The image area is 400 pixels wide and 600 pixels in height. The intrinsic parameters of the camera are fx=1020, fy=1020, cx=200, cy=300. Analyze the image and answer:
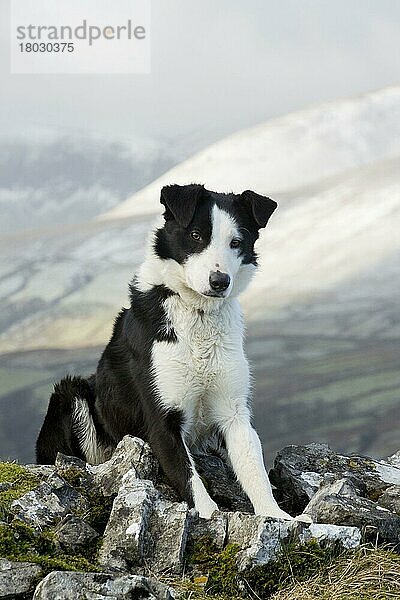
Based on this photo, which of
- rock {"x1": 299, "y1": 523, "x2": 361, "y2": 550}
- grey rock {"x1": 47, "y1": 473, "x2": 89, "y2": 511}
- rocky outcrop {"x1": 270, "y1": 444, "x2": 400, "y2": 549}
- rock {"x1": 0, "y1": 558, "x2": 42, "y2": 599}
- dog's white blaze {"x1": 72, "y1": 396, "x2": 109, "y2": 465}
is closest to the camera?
rock {"x1": 0, "y1": 558, "x2": 42, "y2": 599}

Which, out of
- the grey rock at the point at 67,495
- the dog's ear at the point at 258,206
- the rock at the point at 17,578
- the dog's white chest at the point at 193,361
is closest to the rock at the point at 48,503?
the grey rock at the point at 67,495

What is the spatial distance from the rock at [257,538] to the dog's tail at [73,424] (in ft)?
5.41

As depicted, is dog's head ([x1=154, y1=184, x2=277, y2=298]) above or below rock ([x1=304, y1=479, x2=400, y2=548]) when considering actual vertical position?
above

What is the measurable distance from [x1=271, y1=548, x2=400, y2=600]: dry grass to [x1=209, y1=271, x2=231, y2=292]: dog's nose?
145cm

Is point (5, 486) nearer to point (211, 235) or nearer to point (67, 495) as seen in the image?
point (67, 495)

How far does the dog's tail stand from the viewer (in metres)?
6.20

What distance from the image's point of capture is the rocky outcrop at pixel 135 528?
409 cm

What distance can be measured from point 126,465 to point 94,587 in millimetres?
1430

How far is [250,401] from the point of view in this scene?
18.6 feet

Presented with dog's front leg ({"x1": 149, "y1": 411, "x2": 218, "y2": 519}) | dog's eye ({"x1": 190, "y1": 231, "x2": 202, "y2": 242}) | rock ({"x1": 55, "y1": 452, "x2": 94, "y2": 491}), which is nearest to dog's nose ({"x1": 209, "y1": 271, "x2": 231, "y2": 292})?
dog's eye ({"x1": 190, "y1": 231, "x2": 202, "y2": 242})

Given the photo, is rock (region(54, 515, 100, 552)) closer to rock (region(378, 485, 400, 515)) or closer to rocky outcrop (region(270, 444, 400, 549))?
rocky outcrop (region(270, 444, 400, 549))

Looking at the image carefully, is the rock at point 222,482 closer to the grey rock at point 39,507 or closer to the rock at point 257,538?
the rock at point 257,538

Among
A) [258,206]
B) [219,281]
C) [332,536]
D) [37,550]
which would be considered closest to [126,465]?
[37,550]

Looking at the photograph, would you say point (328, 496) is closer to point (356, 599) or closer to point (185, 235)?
point (356, 599)
